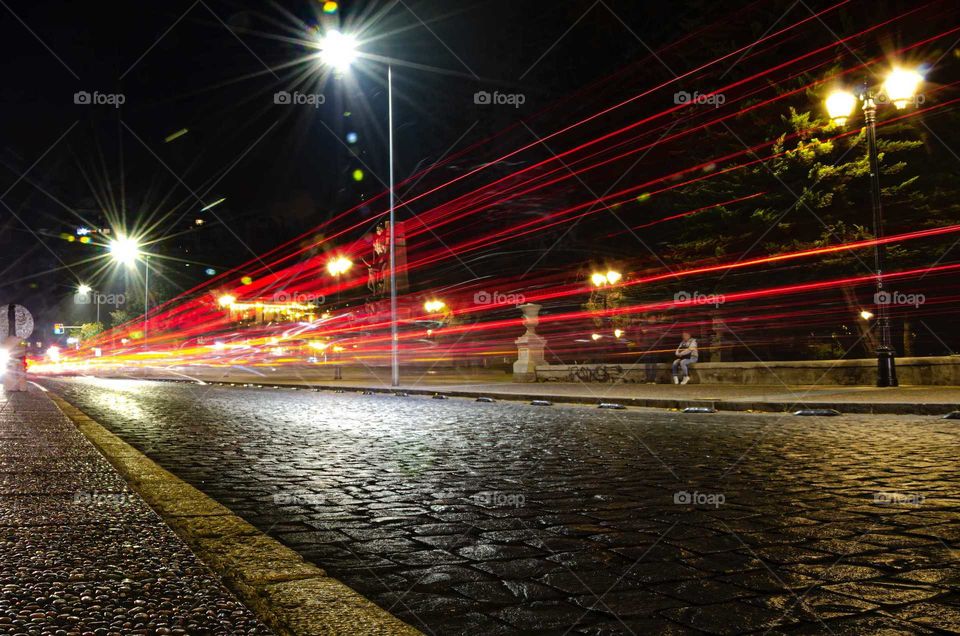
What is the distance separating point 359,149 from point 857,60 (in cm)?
3698

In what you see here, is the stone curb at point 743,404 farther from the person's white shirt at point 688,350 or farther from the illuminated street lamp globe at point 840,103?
the illuminated street lamp globe at point 840,103

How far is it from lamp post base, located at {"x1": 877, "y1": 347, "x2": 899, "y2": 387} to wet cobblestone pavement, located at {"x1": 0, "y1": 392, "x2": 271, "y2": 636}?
1557cm

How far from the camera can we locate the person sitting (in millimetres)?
20891

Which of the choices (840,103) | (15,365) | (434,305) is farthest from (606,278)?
(15,365)

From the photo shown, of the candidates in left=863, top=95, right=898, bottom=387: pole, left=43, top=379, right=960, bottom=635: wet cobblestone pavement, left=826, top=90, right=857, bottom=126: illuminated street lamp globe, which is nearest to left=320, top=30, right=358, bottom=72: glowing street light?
left=826, top=90, right=857, bottom=126: illuminated street lamp globe

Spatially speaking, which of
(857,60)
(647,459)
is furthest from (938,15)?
(647,459)

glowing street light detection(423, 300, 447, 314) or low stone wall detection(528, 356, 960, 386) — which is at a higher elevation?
glowing street light detection(423, 300, 447, 314)

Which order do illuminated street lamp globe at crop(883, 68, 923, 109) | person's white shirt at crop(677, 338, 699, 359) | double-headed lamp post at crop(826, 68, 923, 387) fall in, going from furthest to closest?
person's white shirt at crop(677, 338, 699, 359), double-headed lamp post at crop(826, 68, 923, 387), illuminated street lamp globe at crop(883, 68, 923, 109)

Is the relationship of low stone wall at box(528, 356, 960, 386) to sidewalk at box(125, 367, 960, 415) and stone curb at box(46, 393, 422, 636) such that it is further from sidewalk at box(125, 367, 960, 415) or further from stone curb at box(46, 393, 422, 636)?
stone curb at box(46, 393, 422, 636)

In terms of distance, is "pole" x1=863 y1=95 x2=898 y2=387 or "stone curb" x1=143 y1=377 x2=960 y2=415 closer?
"stone curb" x1=143 y1=377 x2=960 y2=415

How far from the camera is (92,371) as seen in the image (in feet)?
187

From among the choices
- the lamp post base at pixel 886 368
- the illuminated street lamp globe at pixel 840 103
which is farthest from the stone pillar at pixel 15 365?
the lamp post base at pixel 886 368

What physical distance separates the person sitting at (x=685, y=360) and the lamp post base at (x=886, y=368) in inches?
209

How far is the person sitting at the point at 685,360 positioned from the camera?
20891 millimetres
